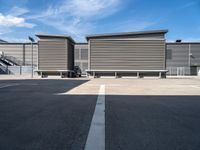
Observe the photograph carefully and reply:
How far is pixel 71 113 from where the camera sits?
504cm

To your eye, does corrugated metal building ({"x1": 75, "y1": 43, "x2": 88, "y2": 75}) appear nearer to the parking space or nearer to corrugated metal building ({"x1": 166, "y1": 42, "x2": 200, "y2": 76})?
corrugated metal building ({"x1": 166, "y1": 42, "x2": 200, "y2": 76})

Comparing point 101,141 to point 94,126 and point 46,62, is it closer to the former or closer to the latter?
point 94,126

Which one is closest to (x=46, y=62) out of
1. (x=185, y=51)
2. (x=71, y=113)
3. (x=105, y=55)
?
(x=105, y=55)

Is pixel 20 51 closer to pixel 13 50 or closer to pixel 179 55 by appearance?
pixel 13 50

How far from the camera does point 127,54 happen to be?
96.7ft

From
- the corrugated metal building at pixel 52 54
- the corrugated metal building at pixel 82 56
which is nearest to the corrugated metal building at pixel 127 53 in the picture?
the corrugated metal building at pixel 52 54

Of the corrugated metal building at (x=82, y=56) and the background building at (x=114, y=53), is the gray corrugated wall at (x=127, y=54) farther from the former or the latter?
the corrugated metal building at (x=82, y=56)

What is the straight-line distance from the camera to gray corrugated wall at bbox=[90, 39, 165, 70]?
28969 mm

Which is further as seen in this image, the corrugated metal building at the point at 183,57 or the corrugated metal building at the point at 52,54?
the corrugated metal building at the point at 183,57

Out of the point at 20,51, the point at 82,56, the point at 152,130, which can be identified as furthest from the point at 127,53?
the point at 20,51

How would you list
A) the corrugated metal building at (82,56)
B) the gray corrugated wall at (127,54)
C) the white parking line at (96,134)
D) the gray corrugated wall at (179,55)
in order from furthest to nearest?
the corrugated metal building at (82,56) < the gray corrugated wall at (179,55) < the gray corrugated wall at (127,54) < the white parking line at (96,134)

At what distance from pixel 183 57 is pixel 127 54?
2367cm

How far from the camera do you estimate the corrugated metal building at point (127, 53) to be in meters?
29.0

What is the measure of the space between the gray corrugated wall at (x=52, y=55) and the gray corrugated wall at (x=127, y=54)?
4.66 metres
